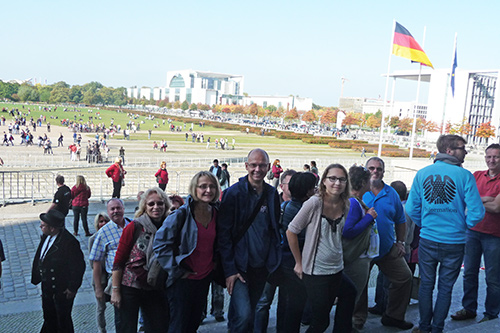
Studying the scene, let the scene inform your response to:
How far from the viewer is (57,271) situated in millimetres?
4035

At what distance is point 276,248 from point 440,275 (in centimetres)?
154

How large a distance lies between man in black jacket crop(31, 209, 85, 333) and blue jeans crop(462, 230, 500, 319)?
3.69 m

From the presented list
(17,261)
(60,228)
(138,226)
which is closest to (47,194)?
(17,261)

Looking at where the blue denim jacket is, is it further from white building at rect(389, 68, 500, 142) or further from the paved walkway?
white building at rect(389, 68, 500, 142)

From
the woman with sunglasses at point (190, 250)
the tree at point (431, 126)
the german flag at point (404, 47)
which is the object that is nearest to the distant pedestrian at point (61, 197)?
the woman with sunglasses at point (190, 250)

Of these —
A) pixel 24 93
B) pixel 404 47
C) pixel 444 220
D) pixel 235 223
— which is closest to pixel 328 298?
pixel 235 223

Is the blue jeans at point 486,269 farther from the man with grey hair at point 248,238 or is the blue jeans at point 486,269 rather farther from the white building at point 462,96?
the white building at point 462,96

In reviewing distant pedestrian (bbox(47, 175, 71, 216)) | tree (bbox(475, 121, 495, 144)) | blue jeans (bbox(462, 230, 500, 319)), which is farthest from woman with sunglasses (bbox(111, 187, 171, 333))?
tree (bbox(475, 121, 495, 144))

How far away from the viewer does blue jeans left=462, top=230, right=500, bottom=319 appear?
4.36m

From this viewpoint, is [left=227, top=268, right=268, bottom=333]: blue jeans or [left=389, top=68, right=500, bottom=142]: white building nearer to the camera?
[left=227, top=268, right=268, bottom=333]: blue jeans

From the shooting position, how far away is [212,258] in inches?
133

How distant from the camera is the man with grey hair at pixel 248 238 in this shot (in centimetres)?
329

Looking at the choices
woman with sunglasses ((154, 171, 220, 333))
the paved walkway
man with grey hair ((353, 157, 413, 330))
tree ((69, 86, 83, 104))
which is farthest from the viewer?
tree ((69, 86, 83, 104))

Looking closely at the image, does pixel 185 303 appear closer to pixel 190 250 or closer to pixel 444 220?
pixel 190 250
